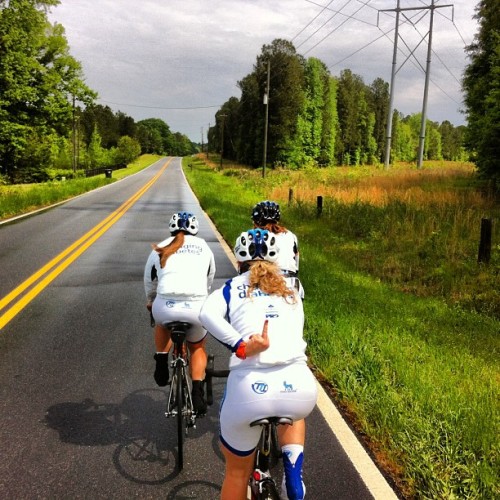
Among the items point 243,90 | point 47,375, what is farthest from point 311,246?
point 243,90

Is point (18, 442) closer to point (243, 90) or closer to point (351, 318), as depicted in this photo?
point (351, 318)

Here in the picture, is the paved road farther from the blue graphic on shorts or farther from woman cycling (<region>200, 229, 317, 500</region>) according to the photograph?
the blue graphic on shorts

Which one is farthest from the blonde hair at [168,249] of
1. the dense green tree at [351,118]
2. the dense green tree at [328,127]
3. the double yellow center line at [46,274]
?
the dense green tree at [351,118]

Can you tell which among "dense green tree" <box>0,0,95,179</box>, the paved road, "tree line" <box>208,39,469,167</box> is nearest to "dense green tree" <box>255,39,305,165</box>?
"tree line" <box>208,39,469,167</box>

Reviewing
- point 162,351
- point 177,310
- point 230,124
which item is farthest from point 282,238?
point 230,124

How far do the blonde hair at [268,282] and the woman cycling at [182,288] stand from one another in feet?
4.17

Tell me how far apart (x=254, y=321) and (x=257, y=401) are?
0.42 metres

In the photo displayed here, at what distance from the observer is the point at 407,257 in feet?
35.8

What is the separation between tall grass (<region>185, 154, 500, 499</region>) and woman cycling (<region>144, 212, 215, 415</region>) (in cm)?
158

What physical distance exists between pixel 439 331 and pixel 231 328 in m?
4.85

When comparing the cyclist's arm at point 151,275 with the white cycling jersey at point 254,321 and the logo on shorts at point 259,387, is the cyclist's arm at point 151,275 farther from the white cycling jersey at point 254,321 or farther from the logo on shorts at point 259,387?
the logo on shorts at point 259,387

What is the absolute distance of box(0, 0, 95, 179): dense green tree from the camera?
36.9 m

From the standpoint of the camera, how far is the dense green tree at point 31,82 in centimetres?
3694

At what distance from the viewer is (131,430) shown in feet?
13.2
